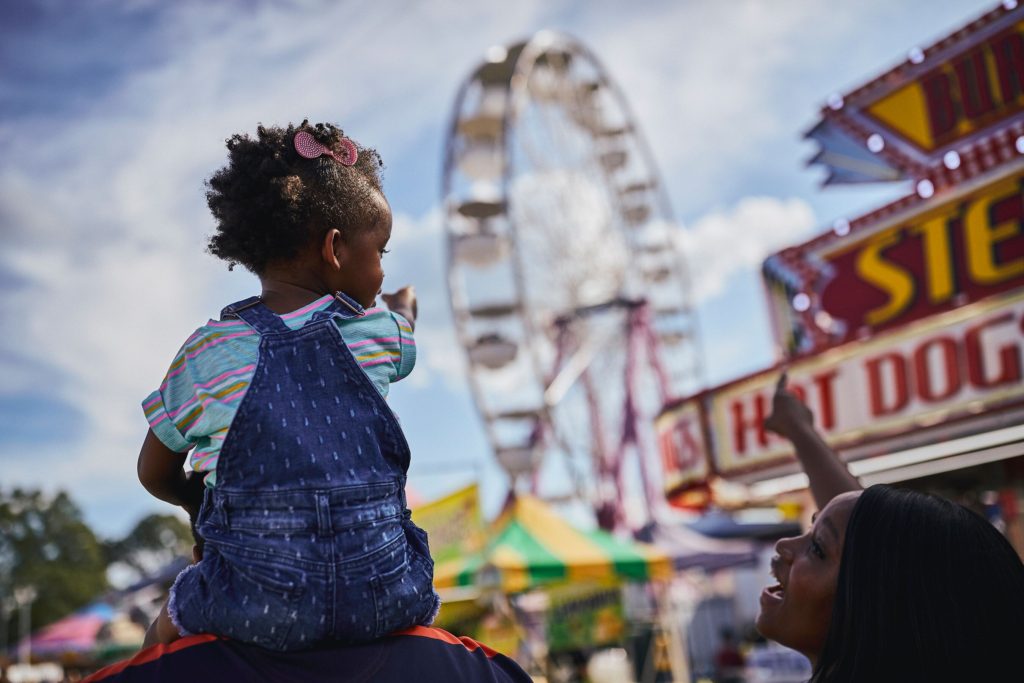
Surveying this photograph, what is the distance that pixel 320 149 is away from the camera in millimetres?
1328

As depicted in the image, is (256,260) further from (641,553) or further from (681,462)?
(641,553)

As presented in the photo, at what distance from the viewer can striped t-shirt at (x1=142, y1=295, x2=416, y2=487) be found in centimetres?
122

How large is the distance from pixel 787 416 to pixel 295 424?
4.65ft

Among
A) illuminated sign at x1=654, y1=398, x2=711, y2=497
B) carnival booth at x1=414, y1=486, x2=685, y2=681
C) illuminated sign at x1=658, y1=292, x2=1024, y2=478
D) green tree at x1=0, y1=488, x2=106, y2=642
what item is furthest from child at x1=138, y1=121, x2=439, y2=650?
green tree at x1=0, y1=488, x2=106, y2=642

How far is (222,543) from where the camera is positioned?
1201 mm

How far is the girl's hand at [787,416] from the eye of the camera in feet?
7.48

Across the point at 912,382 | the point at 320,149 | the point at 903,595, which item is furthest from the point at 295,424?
the point at 912,382

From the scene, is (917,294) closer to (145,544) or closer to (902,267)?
(902,267)

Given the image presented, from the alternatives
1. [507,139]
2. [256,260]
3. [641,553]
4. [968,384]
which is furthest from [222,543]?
Answer: [507,139]

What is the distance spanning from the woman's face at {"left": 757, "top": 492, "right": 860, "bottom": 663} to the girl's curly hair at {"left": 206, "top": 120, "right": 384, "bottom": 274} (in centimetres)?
94

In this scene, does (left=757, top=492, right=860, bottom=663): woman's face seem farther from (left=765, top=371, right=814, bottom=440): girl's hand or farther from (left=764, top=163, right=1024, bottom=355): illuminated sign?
(left=764, top=163, right=1024, bottom=355): illuminated sign

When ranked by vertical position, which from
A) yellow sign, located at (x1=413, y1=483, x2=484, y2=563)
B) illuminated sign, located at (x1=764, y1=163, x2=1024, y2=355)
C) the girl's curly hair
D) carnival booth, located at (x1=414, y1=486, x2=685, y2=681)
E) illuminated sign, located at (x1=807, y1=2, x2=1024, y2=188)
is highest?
illuminated sign, located at (x1=807, y1=2, x2=1024, y2=188)

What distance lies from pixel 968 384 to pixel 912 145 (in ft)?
6.67

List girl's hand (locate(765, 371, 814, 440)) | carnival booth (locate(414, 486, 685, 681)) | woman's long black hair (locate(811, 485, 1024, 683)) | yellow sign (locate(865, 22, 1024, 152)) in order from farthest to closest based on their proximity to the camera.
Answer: carnival booth (locate(414, 486, 685, 681)) < yellow sign (locate(865, 22, 1024, 152)) < girl's hand (locate(765, 371, 814, 440)) < woman's long black hair (locate(811, 485, 1024, 683))
